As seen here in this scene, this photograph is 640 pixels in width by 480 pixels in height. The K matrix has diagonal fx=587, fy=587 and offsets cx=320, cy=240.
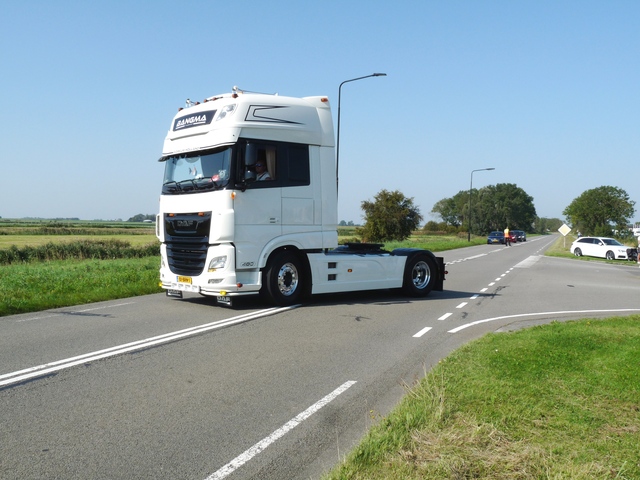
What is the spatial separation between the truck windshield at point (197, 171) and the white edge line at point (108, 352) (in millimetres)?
2558

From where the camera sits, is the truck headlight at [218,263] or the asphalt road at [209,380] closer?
the asphalt road at [209,380]

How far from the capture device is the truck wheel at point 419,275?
13521mm

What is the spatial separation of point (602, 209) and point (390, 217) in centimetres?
3252

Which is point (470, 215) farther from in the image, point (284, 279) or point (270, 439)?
point (270, 439)

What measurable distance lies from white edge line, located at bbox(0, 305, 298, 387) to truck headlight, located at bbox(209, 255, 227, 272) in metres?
1.05

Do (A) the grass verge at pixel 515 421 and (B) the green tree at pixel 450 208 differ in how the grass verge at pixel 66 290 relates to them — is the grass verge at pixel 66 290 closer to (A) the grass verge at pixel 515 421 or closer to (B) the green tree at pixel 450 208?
(A) the grass verge at pixel 515 421

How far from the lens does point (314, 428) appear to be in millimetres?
4613

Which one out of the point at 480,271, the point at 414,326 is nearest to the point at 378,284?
the point at 414,326

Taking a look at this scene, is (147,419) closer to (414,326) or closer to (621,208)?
(414,326)

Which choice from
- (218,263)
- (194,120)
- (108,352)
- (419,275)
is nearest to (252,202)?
(218,263)

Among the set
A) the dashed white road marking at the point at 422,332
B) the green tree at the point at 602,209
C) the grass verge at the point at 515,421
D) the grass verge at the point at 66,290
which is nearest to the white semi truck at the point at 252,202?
the grass verge at the point at 66,290

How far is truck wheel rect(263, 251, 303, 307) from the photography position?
36.4 ft

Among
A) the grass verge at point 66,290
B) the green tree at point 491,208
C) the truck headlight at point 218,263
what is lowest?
the grass verge at point 66,290

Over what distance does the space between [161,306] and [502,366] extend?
718 cm
